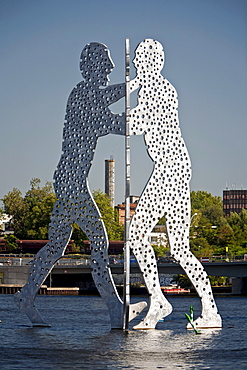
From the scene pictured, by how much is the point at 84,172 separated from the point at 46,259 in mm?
3016

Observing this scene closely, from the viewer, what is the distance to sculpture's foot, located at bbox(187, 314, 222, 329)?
88.3ft

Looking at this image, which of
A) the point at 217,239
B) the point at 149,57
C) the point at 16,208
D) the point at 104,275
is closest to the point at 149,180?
the point at 104,275

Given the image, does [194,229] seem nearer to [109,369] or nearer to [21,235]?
[21,235]

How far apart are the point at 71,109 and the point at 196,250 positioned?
49.6m

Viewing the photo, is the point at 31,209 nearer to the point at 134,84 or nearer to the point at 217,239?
the point at 217,239

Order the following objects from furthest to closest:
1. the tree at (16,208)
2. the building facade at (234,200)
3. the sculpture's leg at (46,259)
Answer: the building facade at (234,200)
the tree at (16,208)
the sculpture's leg at (46,259)

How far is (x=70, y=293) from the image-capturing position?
61.1m

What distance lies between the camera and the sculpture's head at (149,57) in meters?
26.9

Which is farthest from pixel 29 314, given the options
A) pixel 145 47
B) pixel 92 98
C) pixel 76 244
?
pixel 76 244

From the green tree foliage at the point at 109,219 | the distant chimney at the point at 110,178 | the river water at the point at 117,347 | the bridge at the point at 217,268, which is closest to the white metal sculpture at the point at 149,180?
the river water at the point at 117,347

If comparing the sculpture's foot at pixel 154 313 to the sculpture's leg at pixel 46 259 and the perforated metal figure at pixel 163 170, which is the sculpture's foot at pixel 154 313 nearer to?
the perforated metal figure at pixel 163 170

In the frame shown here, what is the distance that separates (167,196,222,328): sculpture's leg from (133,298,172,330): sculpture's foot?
1.16 meters

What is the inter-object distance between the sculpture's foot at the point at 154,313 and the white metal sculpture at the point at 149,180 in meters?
0.03

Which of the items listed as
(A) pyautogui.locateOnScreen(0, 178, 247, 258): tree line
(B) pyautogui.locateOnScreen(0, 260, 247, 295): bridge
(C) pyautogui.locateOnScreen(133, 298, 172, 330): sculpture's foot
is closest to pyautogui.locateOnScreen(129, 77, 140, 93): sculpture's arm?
(C) pyautogui.locateOnScreen(133, 298, 172, 330): sculpture's foot
